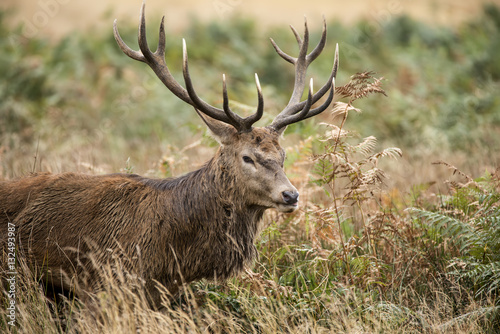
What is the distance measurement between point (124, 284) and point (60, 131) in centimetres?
740

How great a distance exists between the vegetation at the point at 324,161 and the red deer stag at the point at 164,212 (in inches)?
10.7

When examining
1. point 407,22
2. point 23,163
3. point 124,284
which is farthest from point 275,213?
point 407,22

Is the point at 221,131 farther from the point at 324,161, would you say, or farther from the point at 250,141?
the point at 324,161

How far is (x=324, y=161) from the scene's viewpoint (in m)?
4.93

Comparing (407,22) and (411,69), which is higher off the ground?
(407,22)

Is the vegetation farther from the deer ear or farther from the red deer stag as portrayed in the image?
the deer ear

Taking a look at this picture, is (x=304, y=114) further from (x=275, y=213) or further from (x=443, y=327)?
(x=443, y=327)

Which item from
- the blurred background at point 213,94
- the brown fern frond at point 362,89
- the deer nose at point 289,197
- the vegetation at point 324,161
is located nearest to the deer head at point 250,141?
the deer nose at point 289,197

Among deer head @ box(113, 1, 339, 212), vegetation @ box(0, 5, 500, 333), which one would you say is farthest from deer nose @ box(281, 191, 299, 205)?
vegetation @ box(0, 5, 500, 333)

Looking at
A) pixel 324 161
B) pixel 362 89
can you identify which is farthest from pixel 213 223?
pixel 362 89

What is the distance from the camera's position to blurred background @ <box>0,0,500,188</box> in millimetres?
7973

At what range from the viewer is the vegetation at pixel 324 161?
4195mm

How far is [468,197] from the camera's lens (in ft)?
17.4

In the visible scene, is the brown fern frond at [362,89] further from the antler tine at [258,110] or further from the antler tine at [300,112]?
the antler tine at [258,110]
